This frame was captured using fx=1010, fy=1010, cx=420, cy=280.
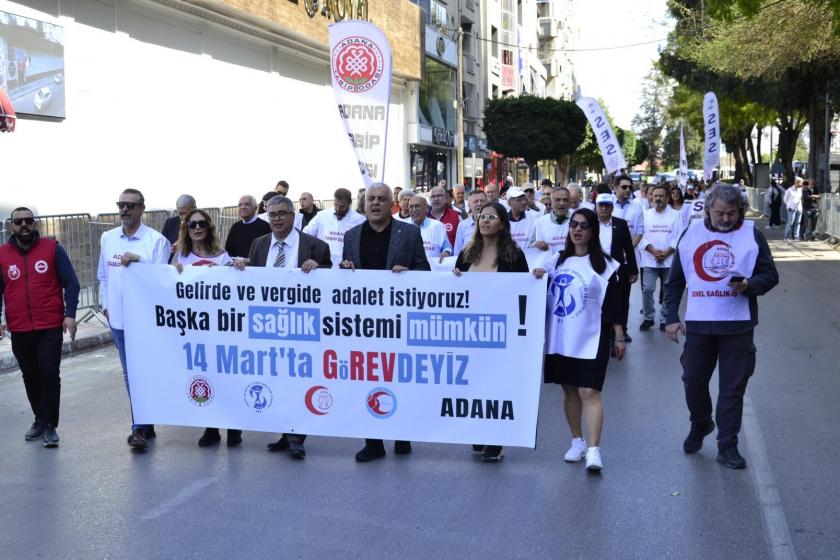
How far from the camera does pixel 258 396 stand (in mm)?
7332

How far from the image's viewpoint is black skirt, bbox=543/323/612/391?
6609 millimetres

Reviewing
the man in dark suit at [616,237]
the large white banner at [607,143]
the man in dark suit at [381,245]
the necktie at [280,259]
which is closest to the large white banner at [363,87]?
the man in dark suit at [616,237]

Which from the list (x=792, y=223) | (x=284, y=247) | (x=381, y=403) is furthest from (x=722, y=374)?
(x=792, y=223)

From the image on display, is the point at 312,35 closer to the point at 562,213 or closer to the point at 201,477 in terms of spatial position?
the point at 562,213

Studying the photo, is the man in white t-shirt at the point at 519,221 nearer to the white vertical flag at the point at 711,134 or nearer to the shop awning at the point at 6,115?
the shop awning at the point at 6,115

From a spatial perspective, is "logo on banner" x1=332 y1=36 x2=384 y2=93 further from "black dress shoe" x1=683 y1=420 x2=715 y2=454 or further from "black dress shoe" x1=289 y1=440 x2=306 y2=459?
"black dress shoe" x1=683 y1=420 x2=715 y2=454

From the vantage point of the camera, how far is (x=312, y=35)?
28.1 meters

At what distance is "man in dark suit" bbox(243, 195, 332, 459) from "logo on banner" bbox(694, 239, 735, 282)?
2.68 meters

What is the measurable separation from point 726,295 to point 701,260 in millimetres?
283

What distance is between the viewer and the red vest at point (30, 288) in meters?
7.59

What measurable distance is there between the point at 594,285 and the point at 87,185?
1411 cm

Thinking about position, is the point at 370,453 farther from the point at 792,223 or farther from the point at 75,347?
the point at 792,223

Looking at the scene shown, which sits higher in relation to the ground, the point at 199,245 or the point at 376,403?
the point at 199,245

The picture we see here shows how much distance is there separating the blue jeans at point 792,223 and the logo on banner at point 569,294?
24.5 m
